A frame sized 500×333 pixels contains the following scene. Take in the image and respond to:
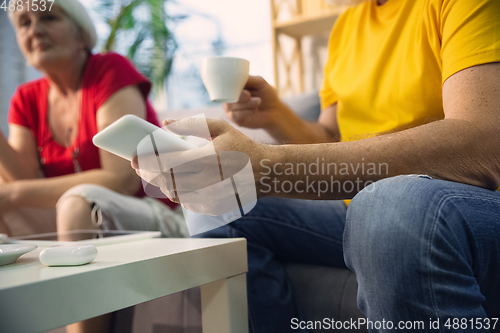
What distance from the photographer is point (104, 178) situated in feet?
2.77

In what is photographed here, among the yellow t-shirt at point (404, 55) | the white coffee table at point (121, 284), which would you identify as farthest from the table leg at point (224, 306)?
the yellow t-shirt at point (404, 55)

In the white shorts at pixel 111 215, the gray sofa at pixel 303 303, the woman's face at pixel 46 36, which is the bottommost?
the gray sofa at pixel 303 303

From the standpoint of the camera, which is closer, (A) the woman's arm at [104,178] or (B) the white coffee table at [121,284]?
(B) the white coffee table at [121,284]

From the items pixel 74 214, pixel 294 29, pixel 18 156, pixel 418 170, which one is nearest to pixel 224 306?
pixel 418 170

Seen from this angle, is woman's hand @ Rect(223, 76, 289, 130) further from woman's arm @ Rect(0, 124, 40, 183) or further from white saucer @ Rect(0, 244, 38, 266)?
woman's arm @ Rect(0, 124, 40, 183)

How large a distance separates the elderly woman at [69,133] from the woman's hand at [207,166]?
0.39 metres

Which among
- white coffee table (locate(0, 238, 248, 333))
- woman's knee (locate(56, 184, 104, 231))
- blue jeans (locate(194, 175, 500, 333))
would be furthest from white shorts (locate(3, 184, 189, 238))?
blue jeans (locate(194, 175, 500, 333))

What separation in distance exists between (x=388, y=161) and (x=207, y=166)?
0.17 meters

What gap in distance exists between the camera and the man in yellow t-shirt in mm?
302

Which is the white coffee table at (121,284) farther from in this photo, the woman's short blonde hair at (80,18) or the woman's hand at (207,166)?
the woman's short blonde hair at (80,18)

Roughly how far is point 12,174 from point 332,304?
83 centimetres

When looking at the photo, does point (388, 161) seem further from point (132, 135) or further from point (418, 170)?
point (132, 135)

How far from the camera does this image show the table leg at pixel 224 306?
44cm

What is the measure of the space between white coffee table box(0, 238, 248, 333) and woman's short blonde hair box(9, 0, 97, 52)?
0.72 m
